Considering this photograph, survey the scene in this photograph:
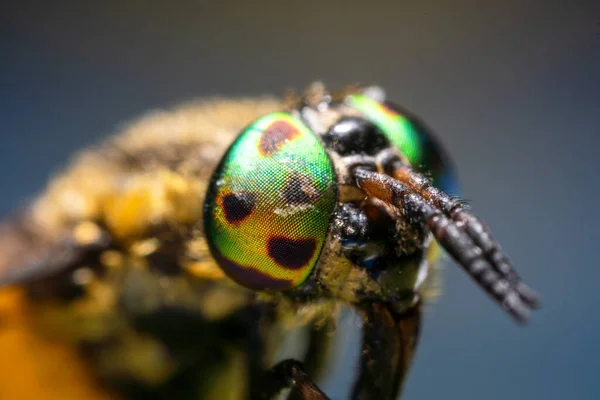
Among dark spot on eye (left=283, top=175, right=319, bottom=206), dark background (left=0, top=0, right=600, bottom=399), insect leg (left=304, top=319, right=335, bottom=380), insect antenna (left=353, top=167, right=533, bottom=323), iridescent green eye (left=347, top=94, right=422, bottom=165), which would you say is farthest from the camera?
dark background (left=0, top=0, right=600, bottom=399)

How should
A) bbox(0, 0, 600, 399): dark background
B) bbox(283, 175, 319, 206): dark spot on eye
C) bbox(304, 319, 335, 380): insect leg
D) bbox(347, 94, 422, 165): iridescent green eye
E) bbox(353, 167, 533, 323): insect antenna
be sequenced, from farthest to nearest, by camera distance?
1. bbox(0, 0, 600, 399): dark background
2. bbox(304, 319, 335, 380): insect leg
3. bbox(347, 94, 422, 165): iridescent green eye
4. bbox(283, 175, 319, 206): dark spot on eye
5. bbox(353, 167, 533, 323): insect antenna

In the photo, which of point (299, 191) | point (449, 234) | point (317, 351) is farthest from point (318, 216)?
point (317, 351)

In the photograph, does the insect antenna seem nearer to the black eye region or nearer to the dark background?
the black eye region

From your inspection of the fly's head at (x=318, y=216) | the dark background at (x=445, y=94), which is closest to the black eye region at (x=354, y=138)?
the fly's head at (x=318, y=216)

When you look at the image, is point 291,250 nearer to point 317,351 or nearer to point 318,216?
point 318,216

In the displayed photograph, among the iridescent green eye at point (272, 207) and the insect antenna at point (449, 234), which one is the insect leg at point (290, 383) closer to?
the iridescent green eye at point (272, 207)

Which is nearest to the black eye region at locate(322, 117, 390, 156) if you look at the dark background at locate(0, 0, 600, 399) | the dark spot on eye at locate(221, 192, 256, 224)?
the dark spot on eye at locate(221, 192, 256, 224)

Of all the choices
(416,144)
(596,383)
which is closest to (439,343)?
(596,383)

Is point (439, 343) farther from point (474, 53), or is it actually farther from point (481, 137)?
point (474, 53)
